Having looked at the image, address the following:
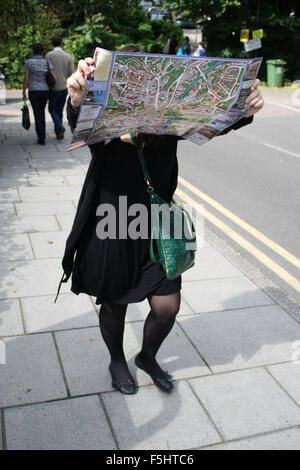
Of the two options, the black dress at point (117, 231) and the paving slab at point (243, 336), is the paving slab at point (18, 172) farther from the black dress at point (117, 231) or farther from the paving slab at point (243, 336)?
the black dress at point (117, 231)

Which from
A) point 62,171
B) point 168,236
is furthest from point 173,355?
point 62,171

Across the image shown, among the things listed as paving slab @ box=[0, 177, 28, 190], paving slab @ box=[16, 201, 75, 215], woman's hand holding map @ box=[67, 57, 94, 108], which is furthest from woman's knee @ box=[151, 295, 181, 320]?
paving slab @ box=[0, 177, 28, 190]

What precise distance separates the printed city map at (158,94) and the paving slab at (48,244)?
9.32 ft

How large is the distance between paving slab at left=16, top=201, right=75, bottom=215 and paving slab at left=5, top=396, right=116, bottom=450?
357 cm

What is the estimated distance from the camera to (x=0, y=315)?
3.96 m

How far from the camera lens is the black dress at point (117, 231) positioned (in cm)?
275

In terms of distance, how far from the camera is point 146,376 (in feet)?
10.9

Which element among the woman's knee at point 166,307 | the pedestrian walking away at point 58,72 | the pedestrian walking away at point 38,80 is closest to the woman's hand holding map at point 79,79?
the woman's knee at point 166,307

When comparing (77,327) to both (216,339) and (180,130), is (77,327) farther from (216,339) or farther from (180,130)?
(180,130)

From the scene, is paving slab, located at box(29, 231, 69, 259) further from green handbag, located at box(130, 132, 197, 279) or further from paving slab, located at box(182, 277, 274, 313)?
green handbag, located at box(130, 132, 197, 279)

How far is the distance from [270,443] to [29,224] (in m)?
3.87

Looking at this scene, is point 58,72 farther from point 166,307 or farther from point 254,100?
point 254,100
